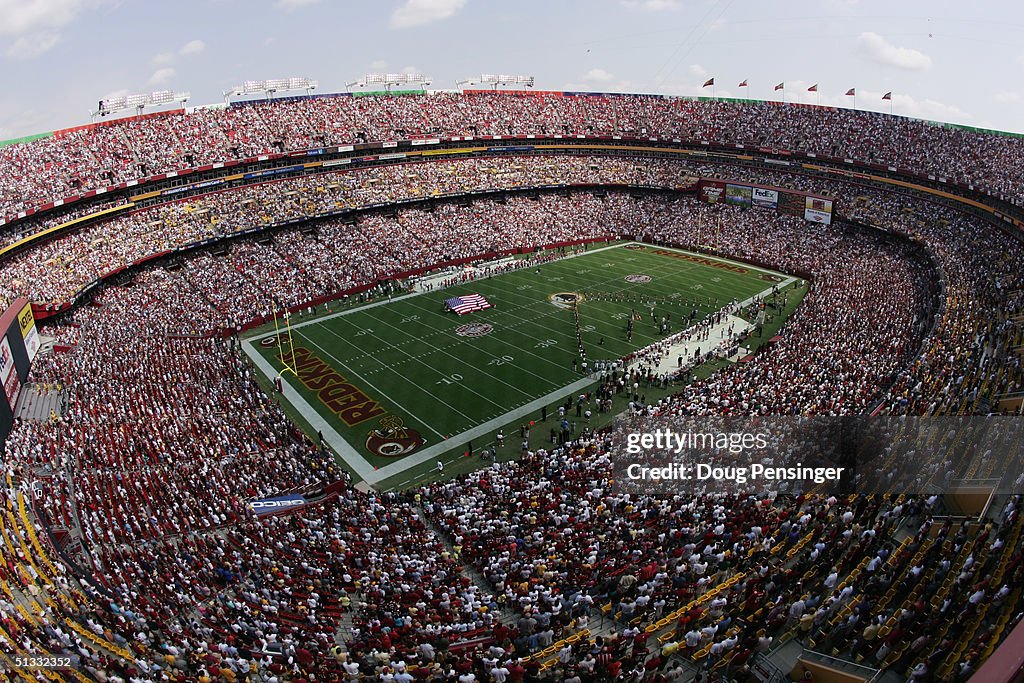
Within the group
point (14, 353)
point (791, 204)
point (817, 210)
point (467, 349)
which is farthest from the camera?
point (791, 204)

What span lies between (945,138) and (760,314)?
33.4 m

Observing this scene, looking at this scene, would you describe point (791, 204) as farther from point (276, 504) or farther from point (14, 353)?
point (14, 353)

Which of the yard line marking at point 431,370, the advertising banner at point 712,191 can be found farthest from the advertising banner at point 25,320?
the advertising banner at point 712,191

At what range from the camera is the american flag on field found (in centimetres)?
4103

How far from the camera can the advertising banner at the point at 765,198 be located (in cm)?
5881

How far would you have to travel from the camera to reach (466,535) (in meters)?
17.5

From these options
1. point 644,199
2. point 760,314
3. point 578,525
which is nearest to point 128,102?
point 644,199

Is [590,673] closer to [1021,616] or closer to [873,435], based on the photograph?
[1021,616]

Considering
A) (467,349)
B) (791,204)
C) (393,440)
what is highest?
(791,204)

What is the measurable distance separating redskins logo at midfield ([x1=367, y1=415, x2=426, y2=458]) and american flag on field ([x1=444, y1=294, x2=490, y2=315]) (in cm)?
1405

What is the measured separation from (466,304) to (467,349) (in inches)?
249

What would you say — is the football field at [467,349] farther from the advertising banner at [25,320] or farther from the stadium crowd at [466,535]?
the advertising banner at [25,320]
